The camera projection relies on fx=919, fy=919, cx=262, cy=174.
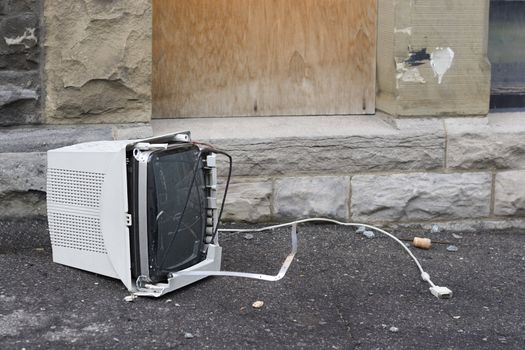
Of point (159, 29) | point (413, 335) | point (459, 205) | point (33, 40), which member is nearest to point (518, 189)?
point (459, 205)

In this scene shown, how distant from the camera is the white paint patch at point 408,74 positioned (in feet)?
17.1

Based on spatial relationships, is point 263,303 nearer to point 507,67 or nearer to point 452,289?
point 452,289

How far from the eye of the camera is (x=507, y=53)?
5.63 meters

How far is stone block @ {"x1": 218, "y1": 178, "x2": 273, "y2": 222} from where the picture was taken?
516 cm

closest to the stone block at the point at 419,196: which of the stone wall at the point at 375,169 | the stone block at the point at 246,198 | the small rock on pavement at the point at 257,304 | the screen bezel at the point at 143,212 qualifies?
the stone wall at the point at 375,169

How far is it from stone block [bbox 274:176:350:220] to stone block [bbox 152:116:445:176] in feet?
0.17

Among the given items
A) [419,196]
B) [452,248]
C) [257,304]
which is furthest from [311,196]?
[257,304]

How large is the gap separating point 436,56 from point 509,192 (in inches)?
35.7

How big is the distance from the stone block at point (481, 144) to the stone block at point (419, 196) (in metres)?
0.09

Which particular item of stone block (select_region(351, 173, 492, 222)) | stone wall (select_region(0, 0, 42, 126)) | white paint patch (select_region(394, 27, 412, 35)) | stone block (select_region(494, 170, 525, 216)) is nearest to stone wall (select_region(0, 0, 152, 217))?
stone wall (select_region(0, 0, 42, 126))

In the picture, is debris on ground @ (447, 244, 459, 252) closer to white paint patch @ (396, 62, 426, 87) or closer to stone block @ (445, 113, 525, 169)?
stone block @ (445, 113, 525, 169)

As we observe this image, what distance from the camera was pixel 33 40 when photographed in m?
4.86

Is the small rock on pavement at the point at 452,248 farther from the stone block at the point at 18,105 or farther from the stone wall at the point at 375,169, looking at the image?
the stone block at the point at 18,105

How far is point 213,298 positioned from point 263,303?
23 cm
